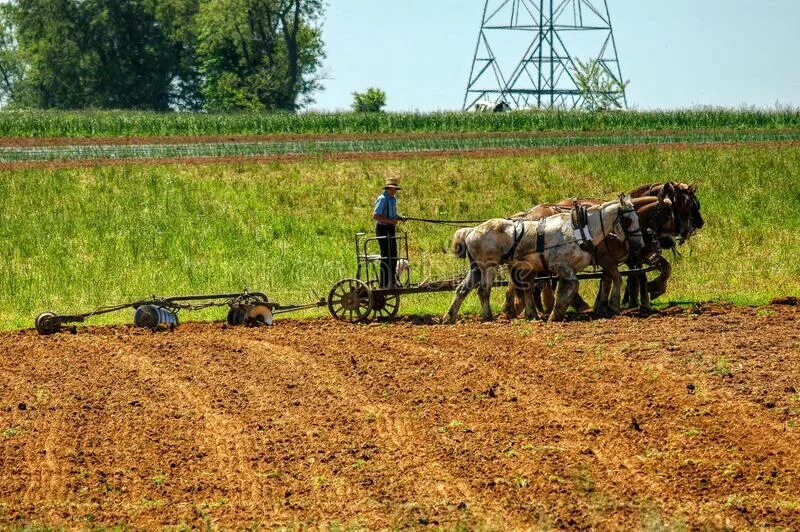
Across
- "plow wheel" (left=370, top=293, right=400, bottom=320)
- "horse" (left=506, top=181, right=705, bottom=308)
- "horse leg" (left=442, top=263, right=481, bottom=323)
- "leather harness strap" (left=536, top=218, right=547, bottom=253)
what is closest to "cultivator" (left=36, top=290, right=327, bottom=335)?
"plow wheel" (left=370, top=293, right=400, bottom=320)

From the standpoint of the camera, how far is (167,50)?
3501 inches

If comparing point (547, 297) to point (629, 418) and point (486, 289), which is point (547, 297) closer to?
point (486, 289)

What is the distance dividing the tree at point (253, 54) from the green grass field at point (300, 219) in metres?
45.3

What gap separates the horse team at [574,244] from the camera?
1853 centimetres

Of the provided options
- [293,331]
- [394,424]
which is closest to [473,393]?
[394,424]

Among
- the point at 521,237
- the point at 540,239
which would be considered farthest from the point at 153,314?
the point at 540,239

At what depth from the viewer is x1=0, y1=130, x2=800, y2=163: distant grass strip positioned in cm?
3953

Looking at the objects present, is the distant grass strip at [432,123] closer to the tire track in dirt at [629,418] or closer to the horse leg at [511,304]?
the horse leg at [511,304]

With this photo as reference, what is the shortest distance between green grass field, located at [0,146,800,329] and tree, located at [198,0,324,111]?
149 feet

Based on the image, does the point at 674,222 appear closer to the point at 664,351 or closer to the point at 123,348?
the point at 664,351

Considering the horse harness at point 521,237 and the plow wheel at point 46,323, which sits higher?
the horse harness at point 521,237

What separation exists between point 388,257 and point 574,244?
8.94ft

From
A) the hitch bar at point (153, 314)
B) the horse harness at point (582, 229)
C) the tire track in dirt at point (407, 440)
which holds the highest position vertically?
the horse harness at point (582, 229)

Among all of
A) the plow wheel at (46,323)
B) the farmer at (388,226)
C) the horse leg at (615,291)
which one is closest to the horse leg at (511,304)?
the horse leg at (615,291)
